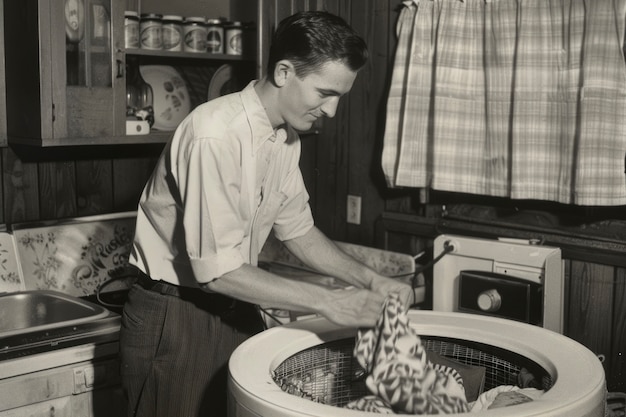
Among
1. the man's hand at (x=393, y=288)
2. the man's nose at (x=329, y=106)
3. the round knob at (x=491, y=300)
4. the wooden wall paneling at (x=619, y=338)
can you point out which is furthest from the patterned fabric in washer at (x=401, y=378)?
the wooden wall paneling at (x=619, y=338)

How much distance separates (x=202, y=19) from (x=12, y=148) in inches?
29.5

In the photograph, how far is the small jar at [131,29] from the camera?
2.43 metres

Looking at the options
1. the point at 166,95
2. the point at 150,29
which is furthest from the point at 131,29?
the point at 166,95

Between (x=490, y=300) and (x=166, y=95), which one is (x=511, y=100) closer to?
(x=490, y=300)

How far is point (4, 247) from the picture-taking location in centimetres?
248

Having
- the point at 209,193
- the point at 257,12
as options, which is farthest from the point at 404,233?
the point at 209,193

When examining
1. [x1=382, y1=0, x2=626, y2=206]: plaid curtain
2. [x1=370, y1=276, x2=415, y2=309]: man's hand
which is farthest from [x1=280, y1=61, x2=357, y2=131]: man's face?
[x1=382, y1=0, x2=626, y2=206]: plaid curtain

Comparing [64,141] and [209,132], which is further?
[64,141]

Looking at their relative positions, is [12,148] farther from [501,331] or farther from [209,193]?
[501,331]

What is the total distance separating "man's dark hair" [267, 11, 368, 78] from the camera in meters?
1.59

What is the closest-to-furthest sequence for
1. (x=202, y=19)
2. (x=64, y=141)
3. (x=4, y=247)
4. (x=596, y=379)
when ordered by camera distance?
(x=596, y=379), (x=64, y=141), (x=4, y=247), (x=202, y=19)

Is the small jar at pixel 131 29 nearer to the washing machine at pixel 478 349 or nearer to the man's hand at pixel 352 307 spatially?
the washing machine at pixel 478 349

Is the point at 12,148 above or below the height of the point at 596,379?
above

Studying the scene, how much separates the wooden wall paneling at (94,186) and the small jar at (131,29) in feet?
1.53
